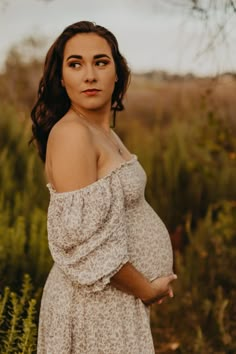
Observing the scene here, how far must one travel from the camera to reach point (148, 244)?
2658 mm

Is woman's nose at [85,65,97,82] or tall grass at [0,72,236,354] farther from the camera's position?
tall grass at [0,72,236,354]

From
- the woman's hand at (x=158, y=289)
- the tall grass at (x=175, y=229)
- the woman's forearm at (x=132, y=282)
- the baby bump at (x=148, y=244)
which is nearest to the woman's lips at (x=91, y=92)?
the baby bump at (x=148, y=244)

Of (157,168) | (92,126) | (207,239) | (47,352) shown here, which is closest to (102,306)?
(47,352)

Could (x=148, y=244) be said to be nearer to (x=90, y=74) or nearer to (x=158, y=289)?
(x=158, y=289)

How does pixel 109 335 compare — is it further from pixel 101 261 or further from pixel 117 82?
pixel 117 82

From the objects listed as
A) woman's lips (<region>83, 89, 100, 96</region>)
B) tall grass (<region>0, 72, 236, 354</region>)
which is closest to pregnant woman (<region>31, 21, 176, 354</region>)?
woman's lips (<region>83, 89, 100, 96</region>)

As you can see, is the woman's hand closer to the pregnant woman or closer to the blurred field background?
the pregnant woman

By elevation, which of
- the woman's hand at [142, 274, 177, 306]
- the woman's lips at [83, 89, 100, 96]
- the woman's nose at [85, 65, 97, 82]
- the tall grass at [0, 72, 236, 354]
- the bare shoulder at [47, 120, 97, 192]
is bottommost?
the tall grass at [0, 72, 236, 354]

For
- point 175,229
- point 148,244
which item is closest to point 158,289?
point 148,244

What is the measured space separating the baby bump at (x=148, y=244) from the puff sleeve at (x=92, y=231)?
134 mm

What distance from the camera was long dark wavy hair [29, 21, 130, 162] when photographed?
262 cm

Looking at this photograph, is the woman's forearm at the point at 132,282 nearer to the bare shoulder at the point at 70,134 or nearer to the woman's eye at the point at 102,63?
the bare shoulder at the point at 70,134

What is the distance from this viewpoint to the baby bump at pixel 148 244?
2.62 meters

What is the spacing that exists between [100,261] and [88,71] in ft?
2.21
